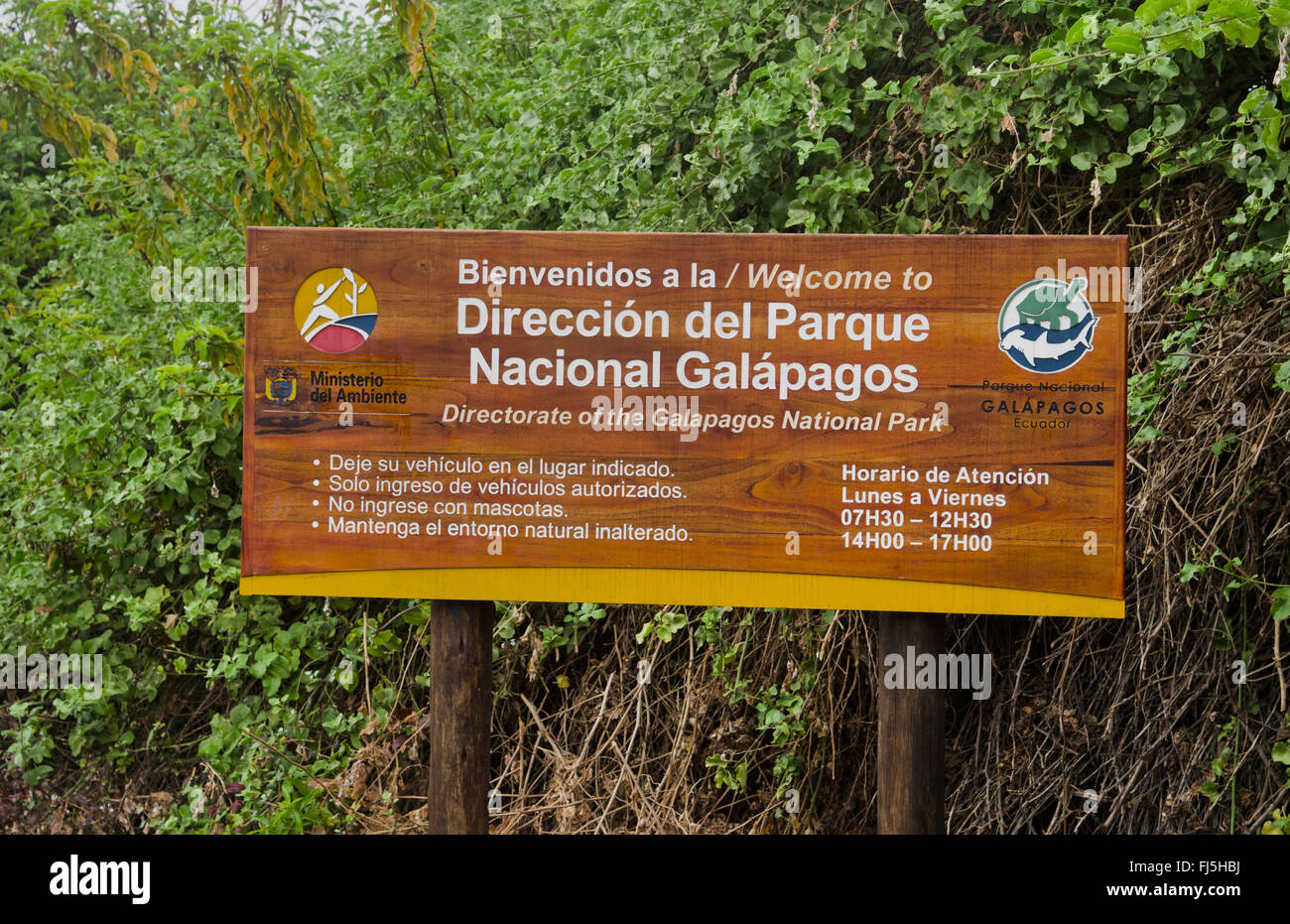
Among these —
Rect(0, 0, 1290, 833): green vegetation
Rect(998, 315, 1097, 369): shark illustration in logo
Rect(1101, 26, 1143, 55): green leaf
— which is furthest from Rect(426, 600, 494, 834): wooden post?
Rect(1101, 26, 1143, 55): green leaf

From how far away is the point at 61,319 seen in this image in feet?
18.5

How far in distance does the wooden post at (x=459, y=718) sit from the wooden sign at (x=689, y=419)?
0.67 feet

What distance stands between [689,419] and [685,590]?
1.63ft

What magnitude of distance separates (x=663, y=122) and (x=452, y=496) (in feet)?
7.86

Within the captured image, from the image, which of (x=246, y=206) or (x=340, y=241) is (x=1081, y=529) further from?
(x=246, y=206)

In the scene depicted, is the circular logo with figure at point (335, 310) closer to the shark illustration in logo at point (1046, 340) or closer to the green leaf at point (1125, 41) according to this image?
the shark illustration in logo at point (1046, 340)

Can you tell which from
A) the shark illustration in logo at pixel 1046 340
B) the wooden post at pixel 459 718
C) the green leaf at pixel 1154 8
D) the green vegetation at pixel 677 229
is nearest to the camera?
the shark illustration in logo at pixel 1046 340

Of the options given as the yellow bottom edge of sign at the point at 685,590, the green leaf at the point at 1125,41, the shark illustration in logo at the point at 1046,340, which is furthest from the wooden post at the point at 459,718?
the green leaf at the point at 1125,41

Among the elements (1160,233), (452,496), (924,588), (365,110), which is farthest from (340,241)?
(365,110)

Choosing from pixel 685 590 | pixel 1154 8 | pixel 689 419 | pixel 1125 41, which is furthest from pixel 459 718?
pixel 1154 8

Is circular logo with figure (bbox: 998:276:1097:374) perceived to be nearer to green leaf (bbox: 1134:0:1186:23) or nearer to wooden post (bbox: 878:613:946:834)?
wooden post (bbox: 878:613:946:834)

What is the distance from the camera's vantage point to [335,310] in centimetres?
304

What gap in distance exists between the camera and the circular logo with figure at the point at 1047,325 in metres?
2.84

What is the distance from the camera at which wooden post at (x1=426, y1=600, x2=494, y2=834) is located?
3.15 meters
